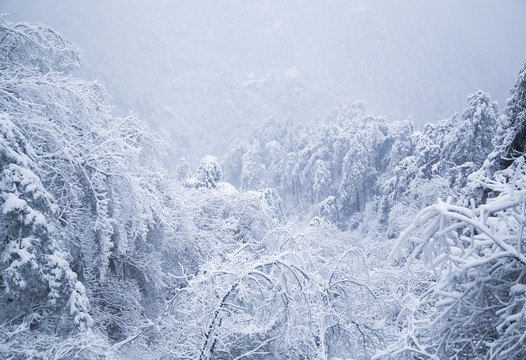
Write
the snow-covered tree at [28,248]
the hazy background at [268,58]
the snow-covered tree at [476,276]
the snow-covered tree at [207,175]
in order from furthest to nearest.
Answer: the hazy background at [268,58]
the snow-covered tree at [207,175]
the snow-covered tree at [28,248]
the snow-covered tree at [476,276]

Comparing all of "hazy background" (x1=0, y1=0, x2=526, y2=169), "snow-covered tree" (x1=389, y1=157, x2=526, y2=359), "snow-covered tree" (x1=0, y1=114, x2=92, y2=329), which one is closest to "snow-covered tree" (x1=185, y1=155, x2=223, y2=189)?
"snow-covered tree" (x1=0, y1=114, x2=92, y2=329)

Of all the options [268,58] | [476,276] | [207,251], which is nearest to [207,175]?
[207,251]

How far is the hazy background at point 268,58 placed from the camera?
208 feet

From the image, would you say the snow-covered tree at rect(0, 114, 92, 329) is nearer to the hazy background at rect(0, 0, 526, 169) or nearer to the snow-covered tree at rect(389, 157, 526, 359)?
the snow-covered tree at rect(389, 157, 526, 359)

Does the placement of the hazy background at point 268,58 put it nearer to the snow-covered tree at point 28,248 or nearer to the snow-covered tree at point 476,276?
the snow-covered tree at point 28,248

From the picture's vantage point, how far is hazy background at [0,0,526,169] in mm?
63406

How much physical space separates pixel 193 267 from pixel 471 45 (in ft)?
403

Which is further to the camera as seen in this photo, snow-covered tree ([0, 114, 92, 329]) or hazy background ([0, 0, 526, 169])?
hazy background ([0, 0, 526, 169])

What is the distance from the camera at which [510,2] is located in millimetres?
128250

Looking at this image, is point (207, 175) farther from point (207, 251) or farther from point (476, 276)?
point (476, 276)

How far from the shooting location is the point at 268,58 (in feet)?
289

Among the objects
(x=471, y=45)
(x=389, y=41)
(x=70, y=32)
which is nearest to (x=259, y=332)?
(x=70, y=32)

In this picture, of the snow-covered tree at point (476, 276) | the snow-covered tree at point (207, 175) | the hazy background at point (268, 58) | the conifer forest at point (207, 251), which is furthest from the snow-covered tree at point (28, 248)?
the hazy background at point (268, 58)

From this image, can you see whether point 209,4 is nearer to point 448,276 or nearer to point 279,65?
point 279,65
